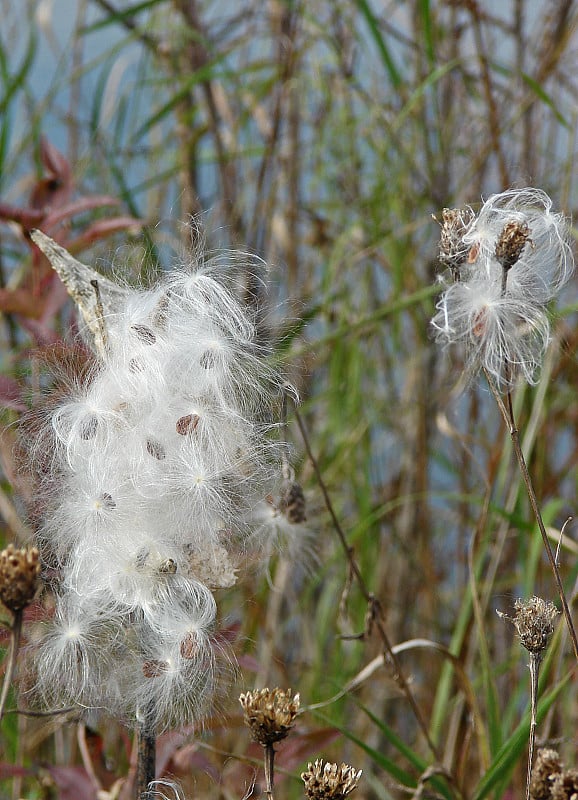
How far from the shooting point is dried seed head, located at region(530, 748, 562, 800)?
1.51 ft

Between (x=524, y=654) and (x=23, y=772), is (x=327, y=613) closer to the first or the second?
(x=524, y=654)

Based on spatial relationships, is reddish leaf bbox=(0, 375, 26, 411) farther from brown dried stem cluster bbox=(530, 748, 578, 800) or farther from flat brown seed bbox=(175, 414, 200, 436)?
Answer: brown dried stem cluster bbox=(530, 748, 578, 800)

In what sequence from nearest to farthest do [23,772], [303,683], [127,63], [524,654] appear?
[23,772] → [524,654] → [303,683] → [127,63]

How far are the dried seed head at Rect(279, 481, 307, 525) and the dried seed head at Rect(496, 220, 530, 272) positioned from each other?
10.3 inches

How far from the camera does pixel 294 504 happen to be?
2.54 ft

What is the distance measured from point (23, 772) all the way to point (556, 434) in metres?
1.31

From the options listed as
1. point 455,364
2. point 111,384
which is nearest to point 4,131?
point 111,384

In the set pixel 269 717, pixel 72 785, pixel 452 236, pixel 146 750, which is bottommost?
pixel 72 785

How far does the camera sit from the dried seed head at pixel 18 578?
0.43 m

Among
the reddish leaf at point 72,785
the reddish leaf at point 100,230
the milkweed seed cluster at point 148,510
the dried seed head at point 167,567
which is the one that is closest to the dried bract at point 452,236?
the milkweed seed cluster at point 148,510

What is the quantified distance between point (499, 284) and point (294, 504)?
0.25m

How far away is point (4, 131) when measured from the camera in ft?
3.79

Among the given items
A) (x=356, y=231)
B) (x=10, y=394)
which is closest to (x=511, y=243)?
(x=10, y=394)

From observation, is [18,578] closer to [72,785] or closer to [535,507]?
[535,507]
